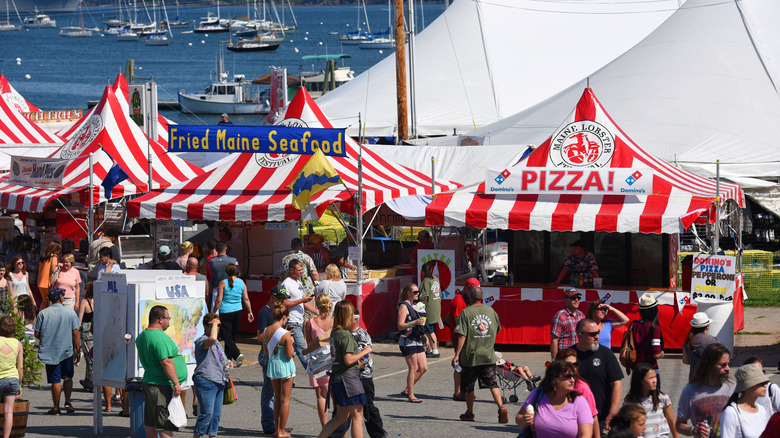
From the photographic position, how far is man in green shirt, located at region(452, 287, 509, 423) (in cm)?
1027

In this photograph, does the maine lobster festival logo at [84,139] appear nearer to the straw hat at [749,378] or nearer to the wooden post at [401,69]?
the wooden post at [401,69]

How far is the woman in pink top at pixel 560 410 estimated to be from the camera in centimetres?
680

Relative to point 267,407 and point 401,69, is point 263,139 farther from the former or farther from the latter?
point 401,69

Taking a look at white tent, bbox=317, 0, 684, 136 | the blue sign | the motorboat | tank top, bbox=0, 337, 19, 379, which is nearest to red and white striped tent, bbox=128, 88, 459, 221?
the blue sign

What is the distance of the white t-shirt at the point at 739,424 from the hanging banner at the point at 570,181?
24.4 ft

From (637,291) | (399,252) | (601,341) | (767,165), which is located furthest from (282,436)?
(767,165)

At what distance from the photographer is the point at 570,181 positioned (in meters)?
14.3

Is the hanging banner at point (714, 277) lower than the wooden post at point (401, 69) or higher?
lower

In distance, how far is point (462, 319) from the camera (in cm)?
1038

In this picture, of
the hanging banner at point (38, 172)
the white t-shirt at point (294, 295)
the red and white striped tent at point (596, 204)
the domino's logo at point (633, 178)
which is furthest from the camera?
the hanging banner at point (38, 172)

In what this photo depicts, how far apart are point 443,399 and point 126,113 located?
9.79 meters

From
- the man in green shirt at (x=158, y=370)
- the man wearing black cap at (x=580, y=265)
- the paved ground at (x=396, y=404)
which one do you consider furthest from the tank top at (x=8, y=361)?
→ the man wearing black cap at (x=580, y=265)

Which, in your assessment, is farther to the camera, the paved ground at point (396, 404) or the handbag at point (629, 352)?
the paved ground at point (396, 404)

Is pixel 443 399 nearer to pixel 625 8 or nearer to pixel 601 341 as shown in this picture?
pixel 601 341
